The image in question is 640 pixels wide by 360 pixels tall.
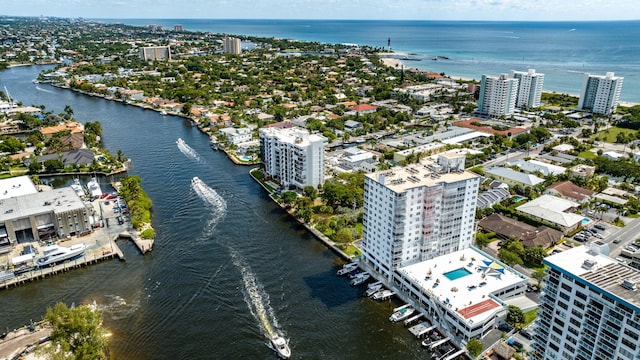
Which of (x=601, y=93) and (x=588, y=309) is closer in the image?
(x=588, y=309)

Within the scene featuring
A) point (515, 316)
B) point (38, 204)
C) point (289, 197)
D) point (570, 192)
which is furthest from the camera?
point (570, 192)

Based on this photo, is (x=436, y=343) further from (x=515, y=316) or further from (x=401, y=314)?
(x=515, y=316)

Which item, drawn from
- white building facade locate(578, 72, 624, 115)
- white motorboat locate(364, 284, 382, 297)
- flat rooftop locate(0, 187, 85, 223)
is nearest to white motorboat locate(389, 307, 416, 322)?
white motorboat locate(364, 284, 382, 297)

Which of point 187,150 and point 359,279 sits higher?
point 187,150

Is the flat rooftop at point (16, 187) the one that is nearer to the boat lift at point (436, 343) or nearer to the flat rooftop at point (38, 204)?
the flat rooftop at point (38, 204)

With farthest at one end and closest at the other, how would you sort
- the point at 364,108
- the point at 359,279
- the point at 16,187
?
the point at 364,108
the point at 16,187
the point at 359,279

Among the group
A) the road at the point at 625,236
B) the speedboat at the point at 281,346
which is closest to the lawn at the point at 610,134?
the road at the point at 625,236

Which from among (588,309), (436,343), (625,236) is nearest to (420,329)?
(436,343)

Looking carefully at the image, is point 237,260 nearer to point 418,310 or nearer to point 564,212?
point 418,310
